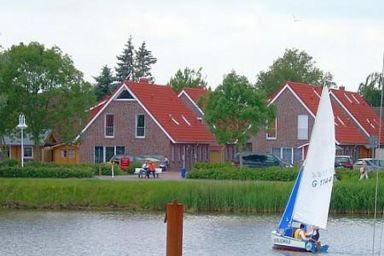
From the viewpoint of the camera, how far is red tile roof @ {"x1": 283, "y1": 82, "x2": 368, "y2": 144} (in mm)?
79125

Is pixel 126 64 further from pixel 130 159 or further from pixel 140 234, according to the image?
pixel 140 234

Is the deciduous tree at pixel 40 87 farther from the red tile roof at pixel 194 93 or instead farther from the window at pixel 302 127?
the red tile roof at pixel 194 93

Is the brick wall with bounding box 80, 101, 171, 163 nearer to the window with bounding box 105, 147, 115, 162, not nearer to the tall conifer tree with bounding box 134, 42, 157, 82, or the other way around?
the window with bounding box 105, 147, 115, 162

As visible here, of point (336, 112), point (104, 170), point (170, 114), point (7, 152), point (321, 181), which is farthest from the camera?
point (7, 152)

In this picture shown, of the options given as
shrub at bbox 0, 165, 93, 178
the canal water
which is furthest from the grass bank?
shrub at bbox 0, 165, 93, 178

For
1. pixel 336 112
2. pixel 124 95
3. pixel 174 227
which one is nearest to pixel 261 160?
pixel 124 95

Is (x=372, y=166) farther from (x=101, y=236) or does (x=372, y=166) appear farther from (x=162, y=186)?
(x=101, y=236)

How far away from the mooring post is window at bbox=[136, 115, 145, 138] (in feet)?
204

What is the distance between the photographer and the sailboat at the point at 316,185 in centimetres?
3662

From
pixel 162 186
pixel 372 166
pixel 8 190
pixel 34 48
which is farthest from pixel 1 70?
pixel 372 166

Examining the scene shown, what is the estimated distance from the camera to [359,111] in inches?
3378

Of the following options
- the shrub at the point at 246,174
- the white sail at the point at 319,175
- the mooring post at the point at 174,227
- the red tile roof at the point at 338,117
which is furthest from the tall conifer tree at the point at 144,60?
the mooring post at the point at 174,227

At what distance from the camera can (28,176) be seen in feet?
188

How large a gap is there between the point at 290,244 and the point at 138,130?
41814mm
